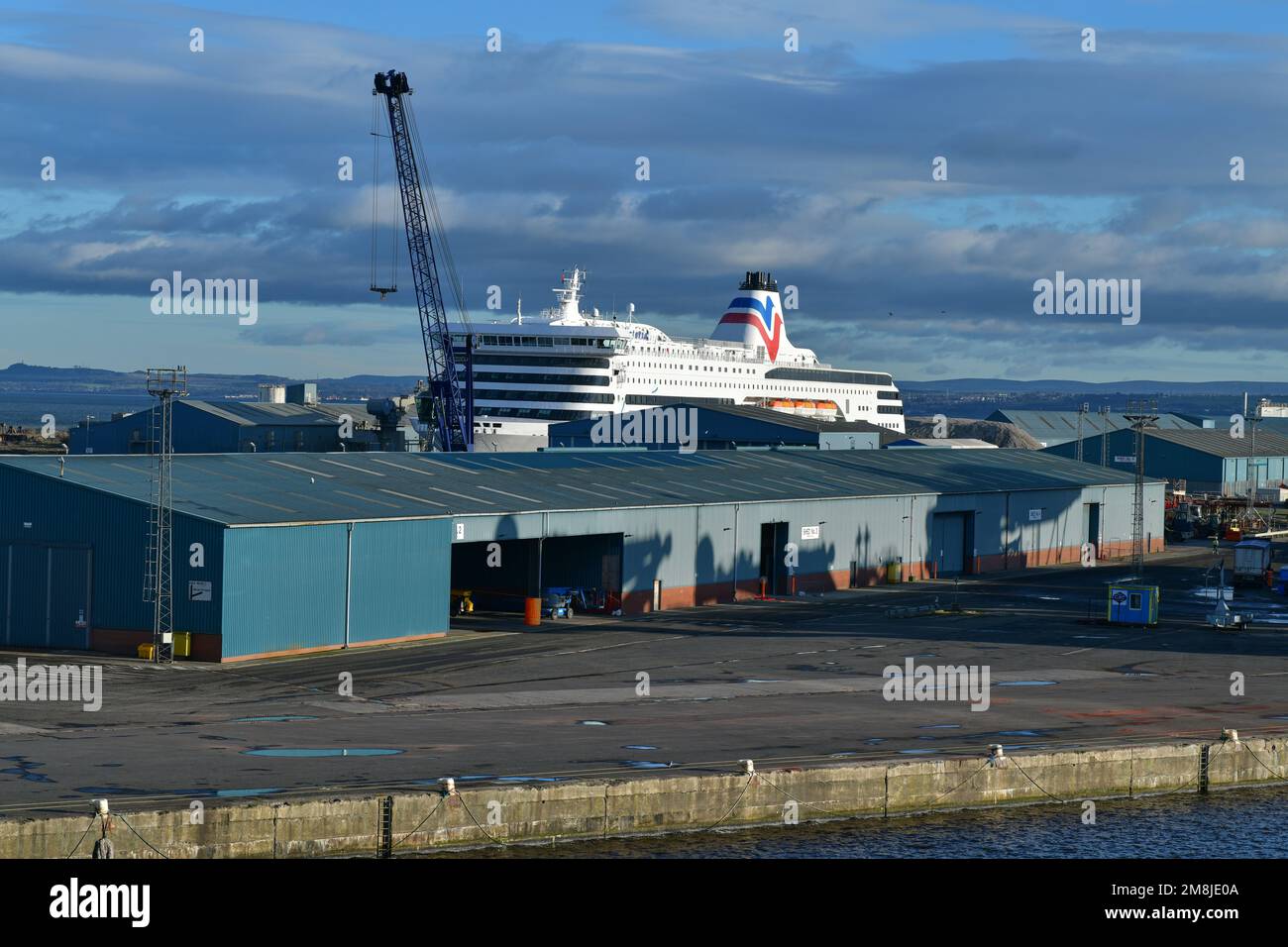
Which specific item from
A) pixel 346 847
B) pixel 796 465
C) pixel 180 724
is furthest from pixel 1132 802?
pixel 796 465

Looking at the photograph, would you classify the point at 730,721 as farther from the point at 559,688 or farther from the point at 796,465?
the point at 796,465

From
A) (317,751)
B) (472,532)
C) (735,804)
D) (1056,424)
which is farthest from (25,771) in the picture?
(1056,424)

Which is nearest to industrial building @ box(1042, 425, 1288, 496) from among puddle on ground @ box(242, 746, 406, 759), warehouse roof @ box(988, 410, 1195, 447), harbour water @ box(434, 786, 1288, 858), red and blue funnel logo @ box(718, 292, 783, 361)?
red and blue funnel logo @ box(718, 292, 783, 361)

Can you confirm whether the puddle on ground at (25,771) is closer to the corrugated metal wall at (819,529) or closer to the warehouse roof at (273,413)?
the corrugated metal wall at (819,529)

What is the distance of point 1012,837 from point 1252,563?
170 ft

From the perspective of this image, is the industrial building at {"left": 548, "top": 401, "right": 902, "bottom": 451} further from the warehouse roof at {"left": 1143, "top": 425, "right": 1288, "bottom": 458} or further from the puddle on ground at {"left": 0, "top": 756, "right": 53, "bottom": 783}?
the puddle on ground at {"left": 0, "top": 756, "right": 53, "bottom": 783}

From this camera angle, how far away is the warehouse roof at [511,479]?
4966 cm

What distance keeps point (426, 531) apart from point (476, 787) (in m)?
23.6

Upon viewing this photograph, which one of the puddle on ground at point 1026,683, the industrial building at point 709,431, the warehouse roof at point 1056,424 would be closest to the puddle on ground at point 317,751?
the puddle on ground at point 1026,683

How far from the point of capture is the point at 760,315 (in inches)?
6511

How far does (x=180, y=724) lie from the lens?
3550 cm

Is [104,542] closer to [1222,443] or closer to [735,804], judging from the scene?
[735,804]

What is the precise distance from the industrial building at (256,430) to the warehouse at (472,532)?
27.8 meters

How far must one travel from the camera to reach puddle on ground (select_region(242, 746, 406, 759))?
32.2 metres
